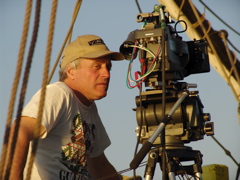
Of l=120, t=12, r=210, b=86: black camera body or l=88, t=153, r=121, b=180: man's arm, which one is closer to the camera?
l=120, t=12, r=210, b=86: black camera body

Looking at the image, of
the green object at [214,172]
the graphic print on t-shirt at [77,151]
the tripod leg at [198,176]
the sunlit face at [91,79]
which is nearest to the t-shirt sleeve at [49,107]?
the graphic print on t-shirt at [77,151]

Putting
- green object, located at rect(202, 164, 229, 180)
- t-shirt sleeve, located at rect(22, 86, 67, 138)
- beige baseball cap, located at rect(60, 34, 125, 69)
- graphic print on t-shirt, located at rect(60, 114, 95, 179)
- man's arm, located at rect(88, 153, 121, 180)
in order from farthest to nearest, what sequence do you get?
green object, located at rect(202, 164, 229, 180) < man's arm, located at rect(88, 153, 121, 180) < beige baseball cap, located at rect(60, 34, 125, 69) < graphic print on t-shirt, located at rect(60, 114, 95, 179) < t-shirt sleeve, located at rect(22, 86, 67, 138)

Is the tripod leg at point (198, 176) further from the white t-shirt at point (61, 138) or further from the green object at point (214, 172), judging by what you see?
the green object at point (214, 172)

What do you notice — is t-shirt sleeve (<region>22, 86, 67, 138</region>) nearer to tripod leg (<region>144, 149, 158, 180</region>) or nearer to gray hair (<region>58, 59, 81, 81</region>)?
gray hair (<region>58, 59, 81, 81</region>)

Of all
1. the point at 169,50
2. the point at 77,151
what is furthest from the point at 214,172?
the point at 77,151

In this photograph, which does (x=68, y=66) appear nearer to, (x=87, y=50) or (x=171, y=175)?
(x=87, y=50)

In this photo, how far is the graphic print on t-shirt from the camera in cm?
346

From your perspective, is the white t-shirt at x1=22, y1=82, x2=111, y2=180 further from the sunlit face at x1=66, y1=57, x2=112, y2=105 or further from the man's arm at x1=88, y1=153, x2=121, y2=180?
the man's arm at x1=88, y1=153, x2=121, y2=180

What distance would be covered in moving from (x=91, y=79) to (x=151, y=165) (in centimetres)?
59

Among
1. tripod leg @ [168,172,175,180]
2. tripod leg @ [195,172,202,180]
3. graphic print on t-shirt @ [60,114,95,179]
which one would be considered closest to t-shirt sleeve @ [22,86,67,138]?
graphic print on t-shirt @ [60,114,95,179]

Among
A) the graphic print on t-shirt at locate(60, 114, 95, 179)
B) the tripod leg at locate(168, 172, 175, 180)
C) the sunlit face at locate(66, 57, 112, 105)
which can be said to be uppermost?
the sunlit face at locate(66, 57, 112, 105)

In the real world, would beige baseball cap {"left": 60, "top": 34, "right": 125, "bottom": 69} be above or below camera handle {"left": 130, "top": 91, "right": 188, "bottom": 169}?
above

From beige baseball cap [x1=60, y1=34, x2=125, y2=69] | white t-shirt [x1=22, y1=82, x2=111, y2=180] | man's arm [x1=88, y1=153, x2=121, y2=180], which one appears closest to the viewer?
white t-shirt [x1=22, y1=82, x2=111, y2=180]

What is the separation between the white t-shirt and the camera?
334 centimetres
